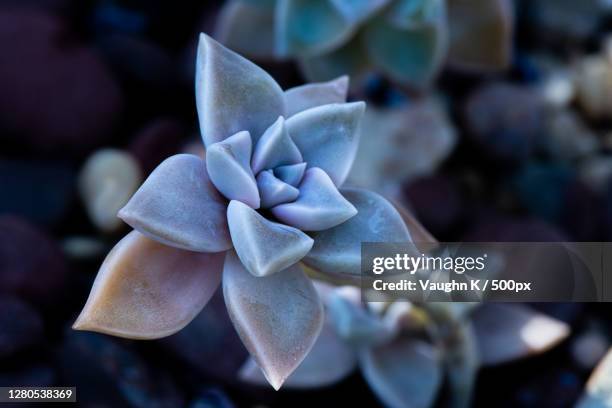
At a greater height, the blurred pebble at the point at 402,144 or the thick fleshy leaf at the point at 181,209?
the thick fleshy leaf at the point at 181,209

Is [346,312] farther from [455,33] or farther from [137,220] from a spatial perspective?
[455,33]

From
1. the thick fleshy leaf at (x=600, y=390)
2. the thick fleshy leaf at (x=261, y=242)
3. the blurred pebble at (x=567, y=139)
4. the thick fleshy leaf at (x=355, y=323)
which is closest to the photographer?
the thick fleshy leaf at (x=261, y=242)

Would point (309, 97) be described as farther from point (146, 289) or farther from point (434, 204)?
point (434, 204)

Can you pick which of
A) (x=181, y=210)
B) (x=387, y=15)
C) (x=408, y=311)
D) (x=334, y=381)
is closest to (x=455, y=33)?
(x=387, y=15)

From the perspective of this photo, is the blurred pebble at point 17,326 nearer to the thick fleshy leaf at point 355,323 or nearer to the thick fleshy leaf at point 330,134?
the thick fleshy leaf at point 355,323

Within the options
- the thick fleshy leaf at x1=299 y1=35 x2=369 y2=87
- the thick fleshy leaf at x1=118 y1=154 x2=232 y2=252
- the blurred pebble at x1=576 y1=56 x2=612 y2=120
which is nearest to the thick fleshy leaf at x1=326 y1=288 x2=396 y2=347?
the thick fleshy leaf at x1=118 y1=154 x2=232 y2=252

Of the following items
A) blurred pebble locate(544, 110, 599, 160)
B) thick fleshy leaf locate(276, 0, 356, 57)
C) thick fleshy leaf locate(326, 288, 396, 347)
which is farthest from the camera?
blurred pebble locate(544, 110, 599, 160)

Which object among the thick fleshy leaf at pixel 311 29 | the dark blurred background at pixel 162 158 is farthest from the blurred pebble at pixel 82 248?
the thick fleshy leaf at pixel 311 29

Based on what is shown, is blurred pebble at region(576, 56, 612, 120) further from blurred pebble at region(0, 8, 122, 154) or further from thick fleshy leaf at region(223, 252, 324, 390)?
thick fleshy leaf at region(223, 252, 324, 390)
